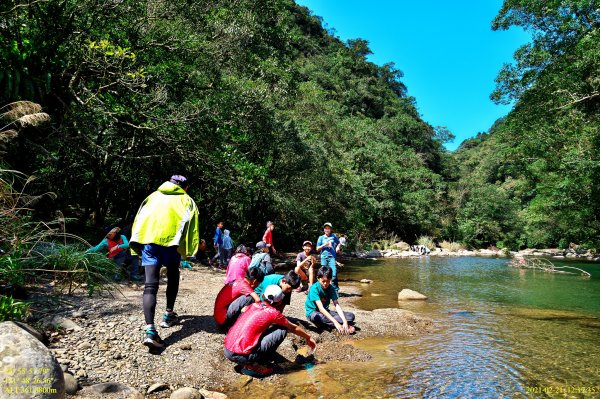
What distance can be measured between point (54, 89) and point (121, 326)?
540cm

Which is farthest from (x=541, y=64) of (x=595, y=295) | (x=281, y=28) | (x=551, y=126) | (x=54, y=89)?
(x=54, y=89)

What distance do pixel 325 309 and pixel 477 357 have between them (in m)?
2.40

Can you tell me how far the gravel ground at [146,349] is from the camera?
3.79 meters

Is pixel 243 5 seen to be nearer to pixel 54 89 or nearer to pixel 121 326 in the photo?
pixel 54 89

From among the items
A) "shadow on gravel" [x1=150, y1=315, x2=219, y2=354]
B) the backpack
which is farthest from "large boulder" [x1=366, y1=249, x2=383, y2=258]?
"shadow on gravel" [x1=150, y1=315, x2=219, y2=354]

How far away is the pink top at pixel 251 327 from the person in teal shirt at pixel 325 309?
1918mm

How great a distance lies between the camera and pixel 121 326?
460 centimetres

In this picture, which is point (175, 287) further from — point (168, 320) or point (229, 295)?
point (229, 295)

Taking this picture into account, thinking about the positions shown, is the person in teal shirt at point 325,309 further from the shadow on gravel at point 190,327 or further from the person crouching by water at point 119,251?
the person crouching by water at point 119,251

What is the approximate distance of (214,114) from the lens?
1110 cm

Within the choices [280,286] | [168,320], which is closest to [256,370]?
[280,286]

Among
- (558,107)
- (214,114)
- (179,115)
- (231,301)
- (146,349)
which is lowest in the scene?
(146,349)

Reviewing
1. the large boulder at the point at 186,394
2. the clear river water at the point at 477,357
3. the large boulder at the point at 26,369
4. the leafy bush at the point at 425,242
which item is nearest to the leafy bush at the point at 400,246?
the leafy bush at the point at 425,242

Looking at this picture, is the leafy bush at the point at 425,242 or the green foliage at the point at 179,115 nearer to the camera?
the green foliage at the point at 179,115
